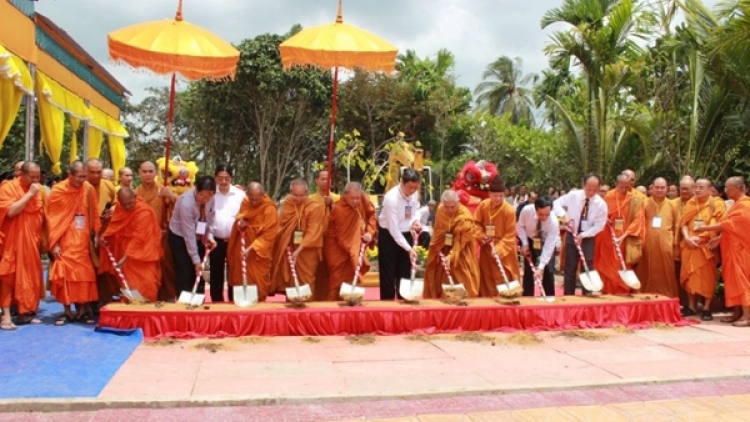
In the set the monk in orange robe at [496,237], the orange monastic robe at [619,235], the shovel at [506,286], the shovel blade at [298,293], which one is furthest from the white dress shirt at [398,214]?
the orange monastic robe at [619,235]

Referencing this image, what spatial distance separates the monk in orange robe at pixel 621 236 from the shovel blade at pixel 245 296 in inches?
164

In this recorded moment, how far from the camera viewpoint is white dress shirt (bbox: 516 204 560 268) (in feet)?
22.9

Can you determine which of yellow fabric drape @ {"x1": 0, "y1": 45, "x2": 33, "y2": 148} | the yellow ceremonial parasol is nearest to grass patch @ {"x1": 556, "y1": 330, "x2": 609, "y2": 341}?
the yellow ceremonial parasol

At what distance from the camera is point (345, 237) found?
6773 mm

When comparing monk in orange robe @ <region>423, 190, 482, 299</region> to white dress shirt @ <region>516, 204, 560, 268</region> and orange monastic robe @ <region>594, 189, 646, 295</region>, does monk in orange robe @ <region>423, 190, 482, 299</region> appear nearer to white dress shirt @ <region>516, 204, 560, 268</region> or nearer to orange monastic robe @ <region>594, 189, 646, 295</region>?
white dress shirt @ <region>516, 204, 560, 268</region>

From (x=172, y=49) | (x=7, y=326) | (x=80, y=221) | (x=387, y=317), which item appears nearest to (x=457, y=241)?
(x=387, y=317)

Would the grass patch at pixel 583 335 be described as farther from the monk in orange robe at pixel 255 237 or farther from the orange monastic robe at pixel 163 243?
the orange monastic robe at pixel 163 243

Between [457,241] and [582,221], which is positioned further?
[582,221]

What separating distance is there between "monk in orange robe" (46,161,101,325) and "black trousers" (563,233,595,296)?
5.22m

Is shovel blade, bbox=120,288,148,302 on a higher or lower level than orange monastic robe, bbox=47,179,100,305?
lower

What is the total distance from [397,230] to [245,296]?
1727 millimetres

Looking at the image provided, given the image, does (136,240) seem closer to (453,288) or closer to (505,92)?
(453,288)

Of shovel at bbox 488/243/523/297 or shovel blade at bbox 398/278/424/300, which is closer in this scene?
shovel blade at bbox 398/278/424/300

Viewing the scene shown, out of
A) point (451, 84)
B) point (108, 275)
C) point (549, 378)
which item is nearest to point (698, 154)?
point (549, 378)
